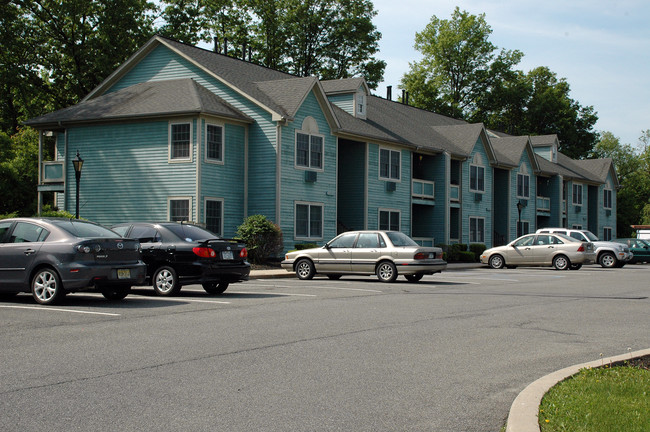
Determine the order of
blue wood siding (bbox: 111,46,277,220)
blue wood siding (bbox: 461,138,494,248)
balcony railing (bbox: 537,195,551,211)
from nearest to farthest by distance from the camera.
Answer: blue wood siding (bbox: 111,46,277,220) → blue wood siding (bbox: 461,138,494,248) → balcony railing (bbox: 537,195,551,211)

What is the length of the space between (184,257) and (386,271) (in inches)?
306

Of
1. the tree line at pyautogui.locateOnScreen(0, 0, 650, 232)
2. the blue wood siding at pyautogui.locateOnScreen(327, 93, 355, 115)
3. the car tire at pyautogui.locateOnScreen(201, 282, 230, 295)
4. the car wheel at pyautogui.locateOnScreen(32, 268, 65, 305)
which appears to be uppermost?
the tree line at pyautogui.locateOnScreen(0, 0, 650, 232)

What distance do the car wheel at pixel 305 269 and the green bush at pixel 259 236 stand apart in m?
5.58

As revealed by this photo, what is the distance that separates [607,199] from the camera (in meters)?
67.6

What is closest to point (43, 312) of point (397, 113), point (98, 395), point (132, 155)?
point (98, 395)

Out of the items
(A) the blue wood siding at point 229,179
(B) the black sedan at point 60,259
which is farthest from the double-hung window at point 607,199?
(B) the black sedan at point 60,259

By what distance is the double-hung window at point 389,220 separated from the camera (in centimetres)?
3856

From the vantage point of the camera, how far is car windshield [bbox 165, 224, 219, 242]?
53.6 feet

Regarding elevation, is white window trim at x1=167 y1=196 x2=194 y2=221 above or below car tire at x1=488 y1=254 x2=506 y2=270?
above

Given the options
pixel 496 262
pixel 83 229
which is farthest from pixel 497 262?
pixel 83 229

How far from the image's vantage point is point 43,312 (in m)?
12.7

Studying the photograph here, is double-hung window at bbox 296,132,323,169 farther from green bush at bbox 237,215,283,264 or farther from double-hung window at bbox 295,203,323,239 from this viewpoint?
green bush at bbox 237,215,283,264

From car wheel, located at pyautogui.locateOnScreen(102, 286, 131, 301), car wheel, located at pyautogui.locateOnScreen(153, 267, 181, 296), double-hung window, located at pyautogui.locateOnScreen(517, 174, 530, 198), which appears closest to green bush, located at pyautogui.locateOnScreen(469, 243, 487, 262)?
double-hung window, located at pyautogui.locateOnScreen(517, 174, 530, 198)

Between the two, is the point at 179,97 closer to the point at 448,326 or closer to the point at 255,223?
the point at 255,223
